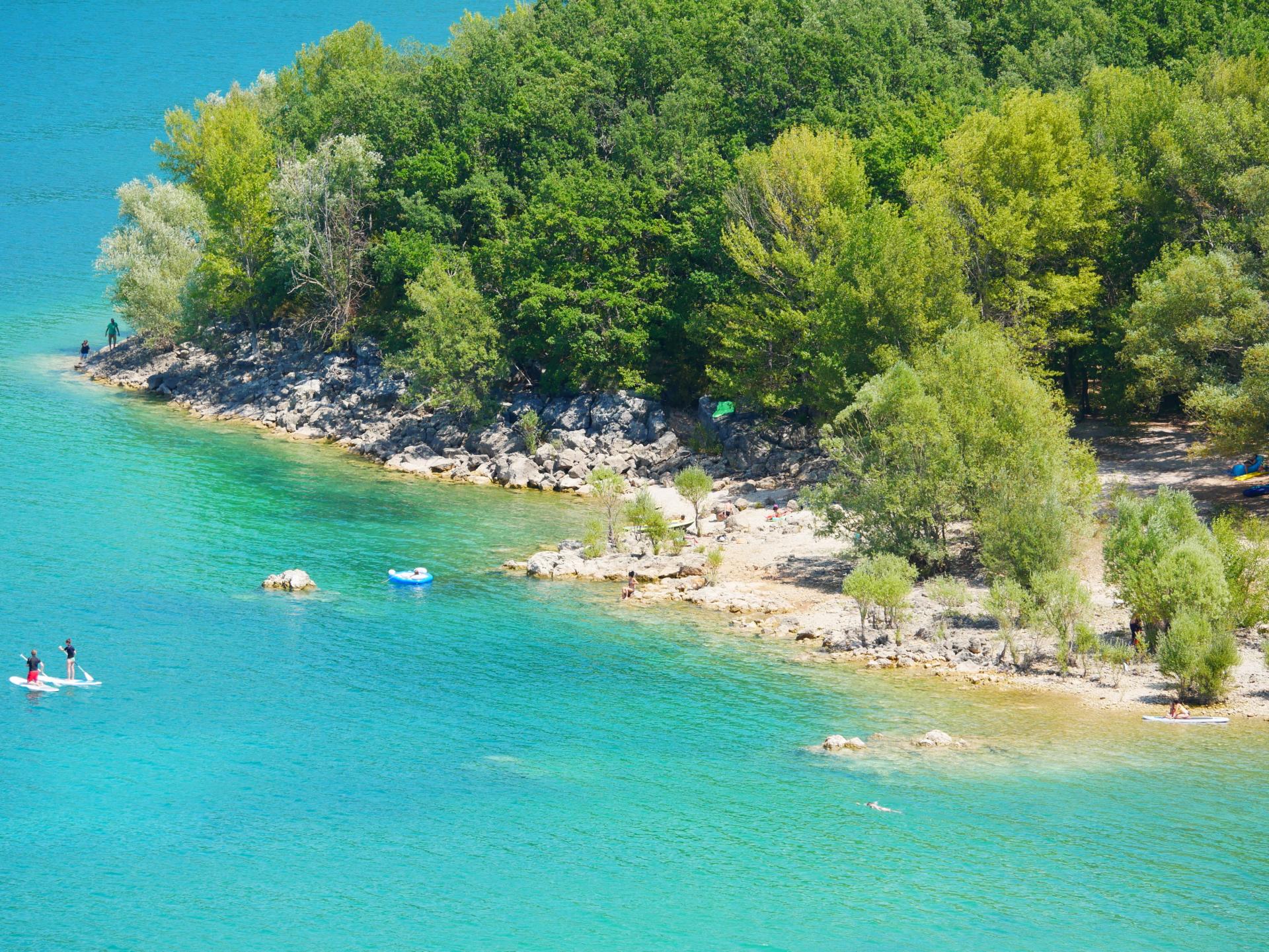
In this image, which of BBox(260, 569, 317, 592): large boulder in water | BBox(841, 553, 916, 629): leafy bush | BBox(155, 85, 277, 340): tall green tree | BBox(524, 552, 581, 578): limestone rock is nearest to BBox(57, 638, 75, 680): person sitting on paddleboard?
BBox(260, 569, 317, 592): large boulder in water

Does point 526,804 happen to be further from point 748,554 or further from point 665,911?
point 748,554

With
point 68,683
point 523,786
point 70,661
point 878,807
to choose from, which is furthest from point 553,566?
point 878,807

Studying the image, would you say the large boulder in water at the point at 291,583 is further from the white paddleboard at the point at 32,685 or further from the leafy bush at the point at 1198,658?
the leafy bush at the point at 1198,658

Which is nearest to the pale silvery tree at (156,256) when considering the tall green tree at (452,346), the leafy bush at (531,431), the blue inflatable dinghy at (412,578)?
the tall green tree at (452,346)

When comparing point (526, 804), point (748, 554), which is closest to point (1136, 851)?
point (526, 804)

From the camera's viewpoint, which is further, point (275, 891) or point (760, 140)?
point (760, 140)

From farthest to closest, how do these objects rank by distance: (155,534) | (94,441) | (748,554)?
(94,441) < (155,534) < (748,554)

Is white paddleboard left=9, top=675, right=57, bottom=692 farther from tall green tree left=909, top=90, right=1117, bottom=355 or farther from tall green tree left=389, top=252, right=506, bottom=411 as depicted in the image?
tall green tree left=909, top=90, right=1117, bottom=355
